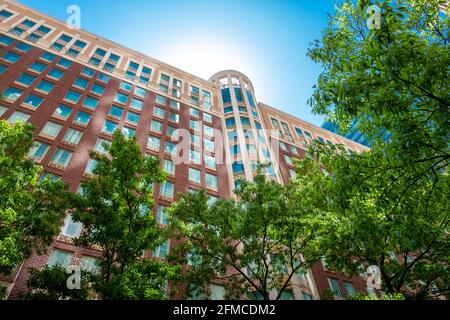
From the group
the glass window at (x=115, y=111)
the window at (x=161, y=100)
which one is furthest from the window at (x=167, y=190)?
the window at (x=161, y=100)

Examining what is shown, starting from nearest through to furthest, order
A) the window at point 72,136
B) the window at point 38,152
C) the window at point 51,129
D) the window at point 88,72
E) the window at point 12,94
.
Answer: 1. the window at point 38,152
2. the window at point 51,129
3. the window at point 72,136
4. the window at point 12,94
5. the window at point 88,72

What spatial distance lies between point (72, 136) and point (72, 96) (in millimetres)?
6838

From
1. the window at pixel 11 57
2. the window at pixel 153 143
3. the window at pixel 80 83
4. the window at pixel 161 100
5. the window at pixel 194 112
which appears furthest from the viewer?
the window at pixel 194 112

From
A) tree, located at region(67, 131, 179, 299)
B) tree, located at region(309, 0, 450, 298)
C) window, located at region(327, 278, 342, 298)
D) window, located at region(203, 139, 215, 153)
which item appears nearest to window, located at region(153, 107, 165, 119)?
window, located at region(203, 139, 215, 153)

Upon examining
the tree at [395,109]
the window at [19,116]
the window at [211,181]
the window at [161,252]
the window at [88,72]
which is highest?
the window at [88,72]

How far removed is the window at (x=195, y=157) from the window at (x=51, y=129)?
1262 centimetres

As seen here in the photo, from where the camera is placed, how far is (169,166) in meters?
28.2

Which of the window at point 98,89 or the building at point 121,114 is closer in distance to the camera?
the building at point 121,114

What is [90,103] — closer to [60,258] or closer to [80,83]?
[80,83]

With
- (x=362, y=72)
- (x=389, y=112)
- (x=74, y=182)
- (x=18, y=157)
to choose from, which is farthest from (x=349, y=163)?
(x=74, y=182)

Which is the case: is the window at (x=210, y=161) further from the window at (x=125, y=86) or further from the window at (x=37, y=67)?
the window at (x=37, y=67)

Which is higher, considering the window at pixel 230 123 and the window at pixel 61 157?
the window at pixel 230 123

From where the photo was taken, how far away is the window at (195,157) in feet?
100
